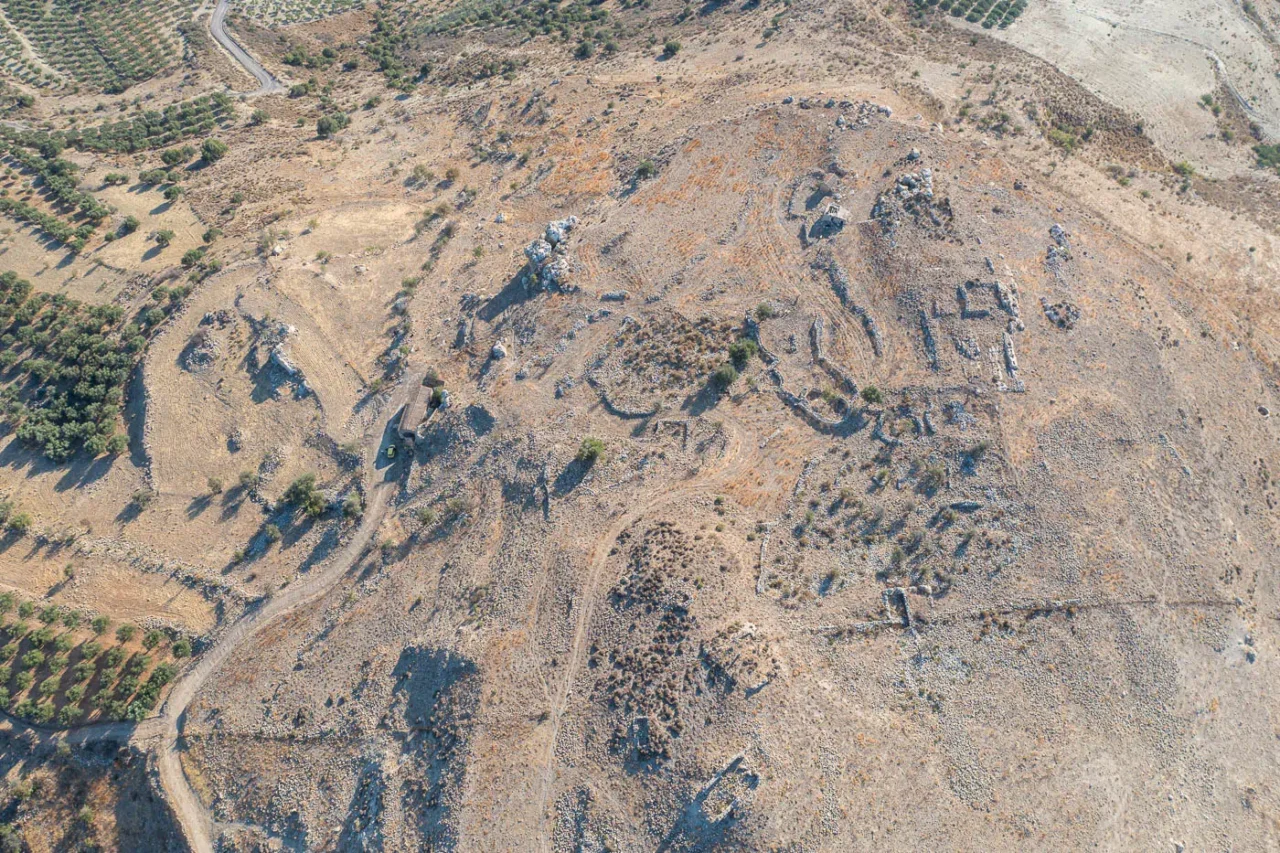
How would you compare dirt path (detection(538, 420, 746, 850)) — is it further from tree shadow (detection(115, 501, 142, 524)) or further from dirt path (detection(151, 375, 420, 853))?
tree shadow (detection(115, 501, 142, 524))

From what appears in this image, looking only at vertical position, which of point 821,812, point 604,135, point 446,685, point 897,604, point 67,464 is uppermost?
point 604,135

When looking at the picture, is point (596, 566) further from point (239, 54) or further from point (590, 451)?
point (239, 54)

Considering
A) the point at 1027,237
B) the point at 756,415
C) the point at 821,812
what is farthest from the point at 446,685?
the point at 1027,237

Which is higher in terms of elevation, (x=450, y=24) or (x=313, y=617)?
(x=450, y=24)

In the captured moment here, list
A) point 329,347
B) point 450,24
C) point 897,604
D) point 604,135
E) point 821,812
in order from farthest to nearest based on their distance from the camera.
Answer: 1. point 450,24
2. point 604,135
3. point 329,347
4. point 897,604
5. point 821,812

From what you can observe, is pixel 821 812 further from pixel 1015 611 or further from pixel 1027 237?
pixel 1027 237

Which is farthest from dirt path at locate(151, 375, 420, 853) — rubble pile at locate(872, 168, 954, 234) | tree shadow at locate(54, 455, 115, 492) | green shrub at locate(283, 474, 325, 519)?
rubble pile at locate(872, 168, 954, 234)
